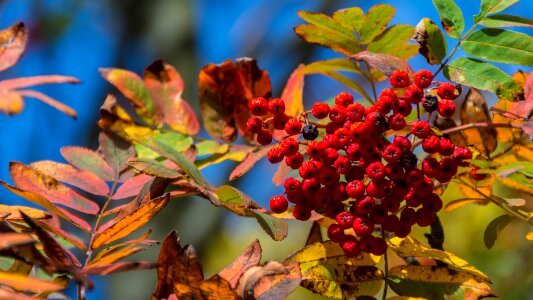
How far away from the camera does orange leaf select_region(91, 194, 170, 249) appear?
73cm

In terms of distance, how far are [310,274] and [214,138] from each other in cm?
41

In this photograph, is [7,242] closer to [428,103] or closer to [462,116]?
[428,103]

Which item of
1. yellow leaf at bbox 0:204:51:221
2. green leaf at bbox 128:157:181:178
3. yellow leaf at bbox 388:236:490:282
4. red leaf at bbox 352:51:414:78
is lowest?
yellow leaf at bbox 388:236:490:282

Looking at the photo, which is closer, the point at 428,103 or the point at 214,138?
the point at 428,103

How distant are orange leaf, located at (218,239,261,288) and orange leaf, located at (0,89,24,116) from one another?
26 centimetres

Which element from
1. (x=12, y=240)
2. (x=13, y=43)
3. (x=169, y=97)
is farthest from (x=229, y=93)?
(x=12, y=240)

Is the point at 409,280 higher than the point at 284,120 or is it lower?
lower

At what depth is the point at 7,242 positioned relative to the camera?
0.51 m

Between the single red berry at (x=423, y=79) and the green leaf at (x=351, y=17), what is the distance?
0.17 metres

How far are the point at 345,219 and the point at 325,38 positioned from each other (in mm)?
320

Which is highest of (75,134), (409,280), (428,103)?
(428,103)

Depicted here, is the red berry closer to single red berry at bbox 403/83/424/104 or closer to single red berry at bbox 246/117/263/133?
single red berry at bbox 403/83/424/104

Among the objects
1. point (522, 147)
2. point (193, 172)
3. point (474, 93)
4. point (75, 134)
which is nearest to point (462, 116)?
point (474, 93)

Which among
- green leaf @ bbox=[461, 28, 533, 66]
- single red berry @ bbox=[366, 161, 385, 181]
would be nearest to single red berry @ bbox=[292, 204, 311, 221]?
single red berry @ bbox=[366, 161, 385, 181]
